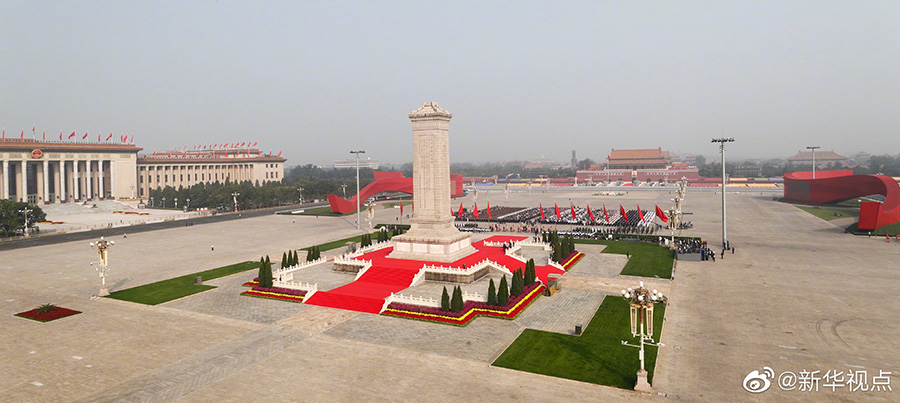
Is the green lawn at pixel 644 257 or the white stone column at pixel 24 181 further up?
the white stone column at pixel 24 181

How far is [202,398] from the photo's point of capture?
1738 cm

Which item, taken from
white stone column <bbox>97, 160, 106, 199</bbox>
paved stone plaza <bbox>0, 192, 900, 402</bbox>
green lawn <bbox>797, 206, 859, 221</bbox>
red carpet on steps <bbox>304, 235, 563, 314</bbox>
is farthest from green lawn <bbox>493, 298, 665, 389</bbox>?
white stone column <bbox>97, 160, 106, 199</bbox>

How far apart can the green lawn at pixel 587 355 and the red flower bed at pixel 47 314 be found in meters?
23.7

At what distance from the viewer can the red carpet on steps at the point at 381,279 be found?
29250mm

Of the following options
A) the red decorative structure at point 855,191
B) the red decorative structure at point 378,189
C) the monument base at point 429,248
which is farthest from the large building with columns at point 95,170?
the red decorative structure at point 855,191

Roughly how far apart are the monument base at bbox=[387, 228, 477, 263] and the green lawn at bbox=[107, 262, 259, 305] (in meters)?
13.0

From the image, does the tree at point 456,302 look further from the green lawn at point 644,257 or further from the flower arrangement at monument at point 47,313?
the flower arrangement at monument at point 47,313

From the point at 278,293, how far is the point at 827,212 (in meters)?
75.5

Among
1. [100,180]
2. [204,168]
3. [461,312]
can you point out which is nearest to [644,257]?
[461,312]

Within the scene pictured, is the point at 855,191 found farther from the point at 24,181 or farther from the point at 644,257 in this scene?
the point at 24,181

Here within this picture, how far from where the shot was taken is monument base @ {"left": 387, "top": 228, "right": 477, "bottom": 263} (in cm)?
3731

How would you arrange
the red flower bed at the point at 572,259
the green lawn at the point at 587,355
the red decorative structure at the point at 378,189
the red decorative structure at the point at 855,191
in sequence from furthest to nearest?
the red decorative structure at the point at 378,189 < the red decorative structure at the point at 855,191 < the red flower bed at the point at 572,259 < the green lawn at the point at 587,355

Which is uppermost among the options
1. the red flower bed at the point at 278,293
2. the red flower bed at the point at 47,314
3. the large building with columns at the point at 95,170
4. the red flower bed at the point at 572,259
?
the large building with columns at the point at 95,170

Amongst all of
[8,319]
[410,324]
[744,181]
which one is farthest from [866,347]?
[744,181]
